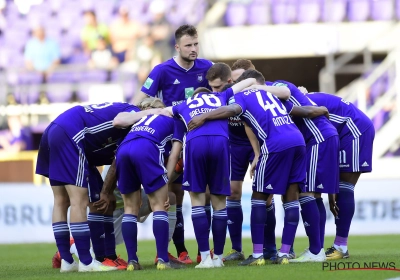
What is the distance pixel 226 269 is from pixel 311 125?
5.96ft

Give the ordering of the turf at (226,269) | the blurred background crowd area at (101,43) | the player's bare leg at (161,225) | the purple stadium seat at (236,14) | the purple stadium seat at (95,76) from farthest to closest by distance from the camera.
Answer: the purple stadium seat at (236,14) → the purple stadium seat at (95,76) → the blurred background crowd area at (101,43) → the player's bare leg at (161,225) → the turf at (226,269)

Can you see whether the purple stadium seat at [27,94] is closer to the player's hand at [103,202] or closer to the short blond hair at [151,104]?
the short blond hair at [151,104]

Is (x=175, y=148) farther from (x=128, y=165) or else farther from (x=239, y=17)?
(x=239, y=17)

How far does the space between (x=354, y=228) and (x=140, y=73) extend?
7.06 meters

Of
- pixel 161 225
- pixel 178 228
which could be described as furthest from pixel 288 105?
pixel 178 228

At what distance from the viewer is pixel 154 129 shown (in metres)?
7.39

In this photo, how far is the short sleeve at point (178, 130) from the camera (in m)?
7.48

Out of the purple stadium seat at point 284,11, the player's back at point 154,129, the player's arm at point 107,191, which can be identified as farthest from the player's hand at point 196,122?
the purple stadium seat at point 284,11

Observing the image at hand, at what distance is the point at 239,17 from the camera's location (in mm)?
20250

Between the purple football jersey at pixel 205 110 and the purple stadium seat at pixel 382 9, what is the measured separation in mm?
13384

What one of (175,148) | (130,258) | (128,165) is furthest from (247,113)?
(130,258)

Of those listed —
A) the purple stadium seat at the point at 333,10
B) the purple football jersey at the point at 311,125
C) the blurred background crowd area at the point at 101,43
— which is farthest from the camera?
the purple stadium seat at the point at 333,10

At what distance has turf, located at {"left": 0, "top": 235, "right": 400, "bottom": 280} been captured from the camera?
6341 millimetres

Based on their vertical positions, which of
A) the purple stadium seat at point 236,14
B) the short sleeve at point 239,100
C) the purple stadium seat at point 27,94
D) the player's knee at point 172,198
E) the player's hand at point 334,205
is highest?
the purple stadium seat at point 236,14
